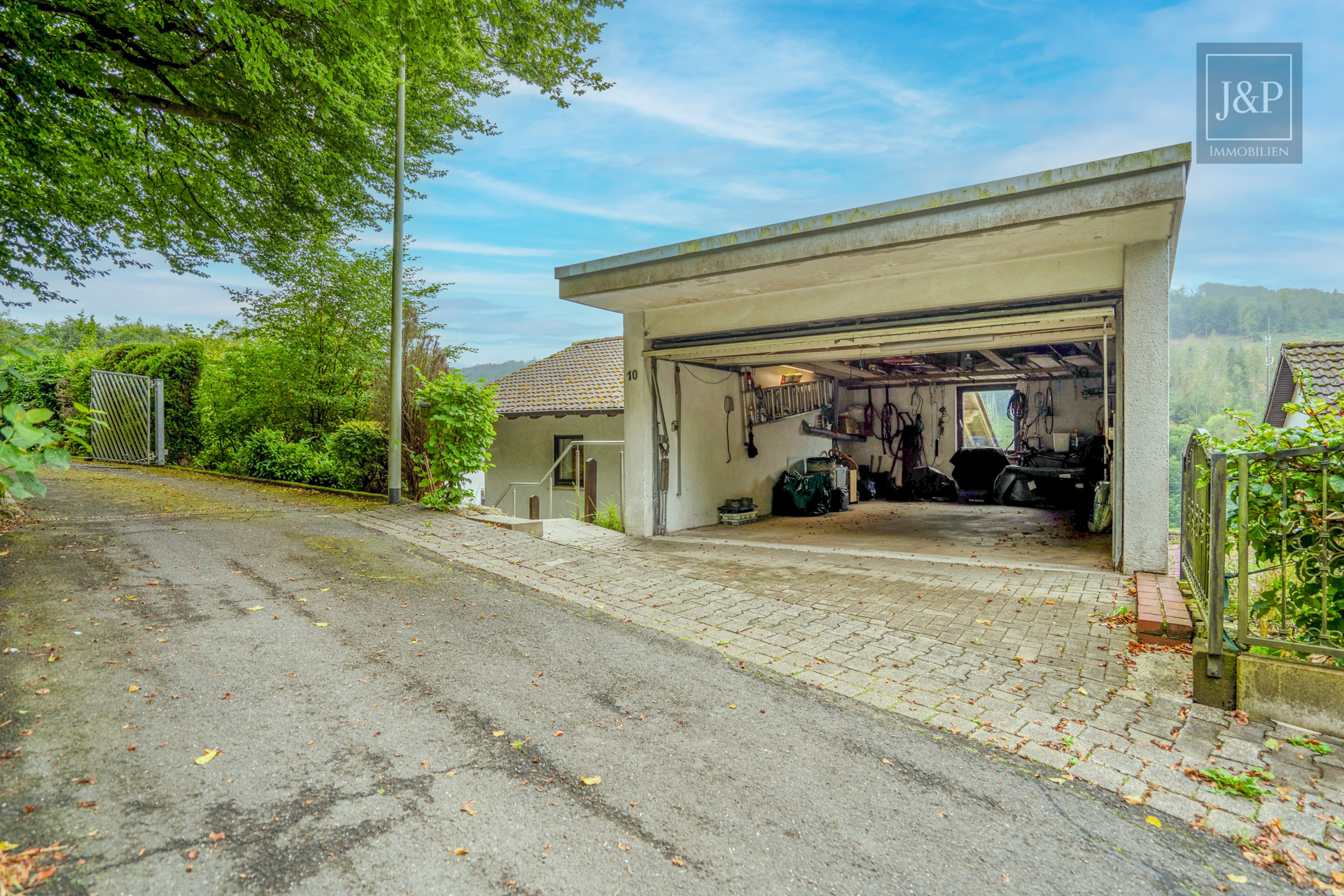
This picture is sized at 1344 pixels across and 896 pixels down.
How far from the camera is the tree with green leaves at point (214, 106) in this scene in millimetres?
6016

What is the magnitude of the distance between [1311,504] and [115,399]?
18.7 meters

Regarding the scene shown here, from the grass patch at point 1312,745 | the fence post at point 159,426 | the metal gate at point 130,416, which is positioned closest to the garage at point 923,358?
the grass patch at point 1312,745

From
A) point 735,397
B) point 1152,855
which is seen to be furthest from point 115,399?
point 1152,855

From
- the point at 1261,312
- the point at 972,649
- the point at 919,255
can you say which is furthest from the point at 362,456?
the point at 1261,312

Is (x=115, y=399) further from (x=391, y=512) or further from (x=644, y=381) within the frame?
(x=644, y=381)

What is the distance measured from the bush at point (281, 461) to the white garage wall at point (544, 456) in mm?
3618

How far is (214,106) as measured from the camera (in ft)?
25.3

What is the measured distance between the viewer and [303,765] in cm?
250

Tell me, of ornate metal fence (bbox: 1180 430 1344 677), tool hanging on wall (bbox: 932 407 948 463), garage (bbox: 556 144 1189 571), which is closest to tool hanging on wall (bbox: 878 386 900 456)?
tool hanging on wall (bbox: 932 407 948 463)

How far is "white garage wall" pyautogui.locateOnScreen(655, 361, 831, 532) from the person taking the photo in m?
9.87

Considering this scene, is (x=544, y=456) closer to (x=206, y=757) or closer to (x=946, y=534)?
(x=946, y=534)

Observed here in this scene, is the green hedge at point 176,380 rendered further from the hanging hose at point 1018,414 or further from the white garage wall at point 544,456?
the hanging hose at point 1018,414

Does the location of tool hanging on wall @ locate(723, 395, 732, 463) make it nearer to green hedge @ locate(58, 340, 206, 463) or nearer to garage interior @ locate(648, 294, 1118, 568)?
garage interior @ locate(648, 294, 1118, 568)

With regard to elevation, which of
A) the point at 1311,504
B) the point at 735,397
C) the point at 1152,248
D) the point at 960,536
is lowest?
the point at 960,536
